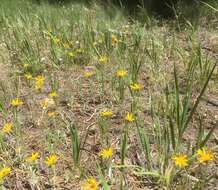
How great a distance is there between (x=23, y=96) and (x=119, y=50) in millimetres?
801

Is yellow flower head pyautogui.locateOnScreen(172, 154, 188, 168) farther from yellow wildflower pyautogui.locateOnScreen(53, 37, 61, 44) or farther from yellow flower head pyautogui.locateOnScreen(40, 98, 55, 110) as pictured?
yellow wildflower pyautogui.locateOnScreen(53, 37, 61, 44)

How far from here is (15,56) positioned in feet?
11.1

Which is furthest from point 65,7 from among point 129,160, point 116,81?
point 129,160

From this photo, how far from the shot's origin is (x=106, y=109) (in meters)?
2.47

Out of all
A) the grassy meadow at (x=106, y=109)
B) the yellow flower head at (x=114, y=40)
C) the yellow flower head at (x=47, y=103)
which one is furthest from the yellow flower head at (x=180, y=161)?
the yellow flower head at (x=114, y=40)

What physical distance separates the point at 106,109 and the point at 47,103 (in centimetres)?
34

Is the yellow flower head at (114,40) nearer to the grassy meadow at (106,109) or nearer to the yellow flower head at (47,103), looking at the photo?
the grassy meadow at (106,109)

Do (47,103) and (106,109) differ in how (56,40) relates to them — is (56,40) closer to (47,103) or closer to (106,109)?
(47,103)

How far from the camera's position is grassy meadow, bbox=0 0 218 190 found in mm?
1903

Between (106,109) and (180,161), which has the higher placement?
(180,161)

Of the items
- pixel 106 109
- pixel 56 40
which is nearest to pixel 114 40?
pixel 56 40

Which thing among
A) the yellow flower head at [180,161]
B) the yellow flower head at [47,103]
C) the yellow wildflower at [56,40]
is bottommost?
the yellow flower head at [47,103]

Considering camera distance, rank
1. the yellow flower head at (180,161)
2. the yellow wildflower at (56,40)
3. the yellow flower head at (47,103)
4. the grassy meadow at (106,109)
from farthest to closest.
Result: the yellow wildflower at (56,40), the yellow flower head at (47,103), the grassy meadow at (106,109), the yellow flower head at (180,161)

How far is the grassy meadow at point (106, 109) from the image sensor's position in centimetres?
190
